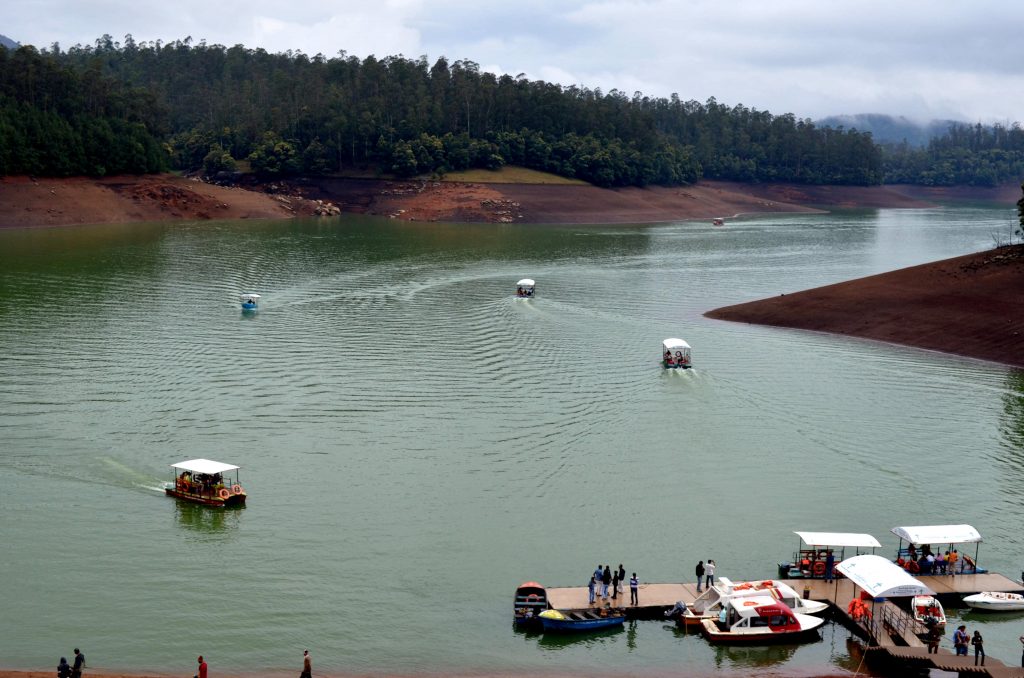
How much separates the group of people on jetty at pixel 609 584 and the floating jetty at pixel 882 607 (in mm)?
201

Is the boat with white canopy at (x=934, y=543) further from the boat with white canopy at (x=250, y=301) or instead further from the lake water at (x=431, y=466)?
the boat with white canopy at (x=250, y=301)

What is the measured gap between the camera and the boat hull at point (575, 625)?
1501 inches

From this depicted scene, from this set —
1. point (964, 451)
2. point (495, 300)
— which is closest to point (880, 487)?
point (964, 451)

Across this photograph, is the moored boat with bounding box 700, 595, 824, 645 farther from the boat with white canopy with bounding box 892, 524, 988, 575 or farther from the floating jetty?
the boat with white canopy with bounding box 892, 524, 988, 575

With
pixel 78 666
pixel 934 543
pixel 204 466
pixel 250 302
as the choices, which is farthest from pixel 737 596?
pixel 250 302

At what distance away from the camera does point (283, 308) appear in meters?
97.2

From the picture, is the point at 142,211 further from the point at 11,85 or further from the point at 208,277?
the point at 208,277

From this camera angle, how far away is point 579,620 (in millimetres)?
38250

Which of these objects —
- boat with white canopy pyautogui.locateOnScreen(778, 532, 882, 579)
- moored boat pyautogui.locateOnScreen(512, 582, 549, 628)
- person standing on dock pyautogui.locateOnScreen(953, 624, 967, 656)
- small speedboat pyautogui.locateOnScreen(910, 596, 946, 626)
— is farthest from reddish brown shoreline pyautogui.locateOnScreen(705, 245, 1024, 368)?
moored boat pyautogui.locateOnScreen(512, 582, 549, 628)

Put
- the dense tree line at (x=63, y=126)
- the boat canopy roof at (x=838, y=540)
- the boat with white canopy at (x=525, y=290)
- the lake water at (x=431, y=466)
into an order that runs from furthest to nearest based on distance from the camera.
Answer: the dense tree line at (x=63, y=126) < the boat with white canopy at (x=525, y=290) < the boat canopy roof at (x=838, y=540) < the lake water at (x=431, y=466)

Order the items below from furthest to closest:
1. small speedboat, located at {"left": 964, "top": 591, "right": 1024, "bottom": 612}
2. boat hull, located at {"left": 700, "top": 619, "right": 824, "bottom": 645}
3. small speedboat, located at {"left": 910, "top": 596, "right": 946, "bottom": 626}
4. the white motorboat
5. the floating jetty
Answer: small speedboat, located at {"left": 964, "top": 591, "right": 1024, "bottom": 612}, the white motorboat, small speedboat, located at {"left": 910, "top": 596, "right": 946, "bottom": 626}, boat hull, located at {"left": 700, "top": 619, "right": 824, "bottom": 645}, the floating jetty

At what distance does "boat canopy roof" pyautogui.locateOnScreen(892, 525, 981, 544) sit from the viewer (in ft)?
140

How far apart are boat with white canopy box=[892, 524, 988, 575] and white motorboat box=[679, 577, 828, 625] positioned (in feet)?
17.3

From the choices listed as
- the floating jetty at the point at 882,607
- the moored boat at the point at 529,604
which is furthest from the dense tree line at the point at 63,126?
the floating jetty at the point at 882,607
